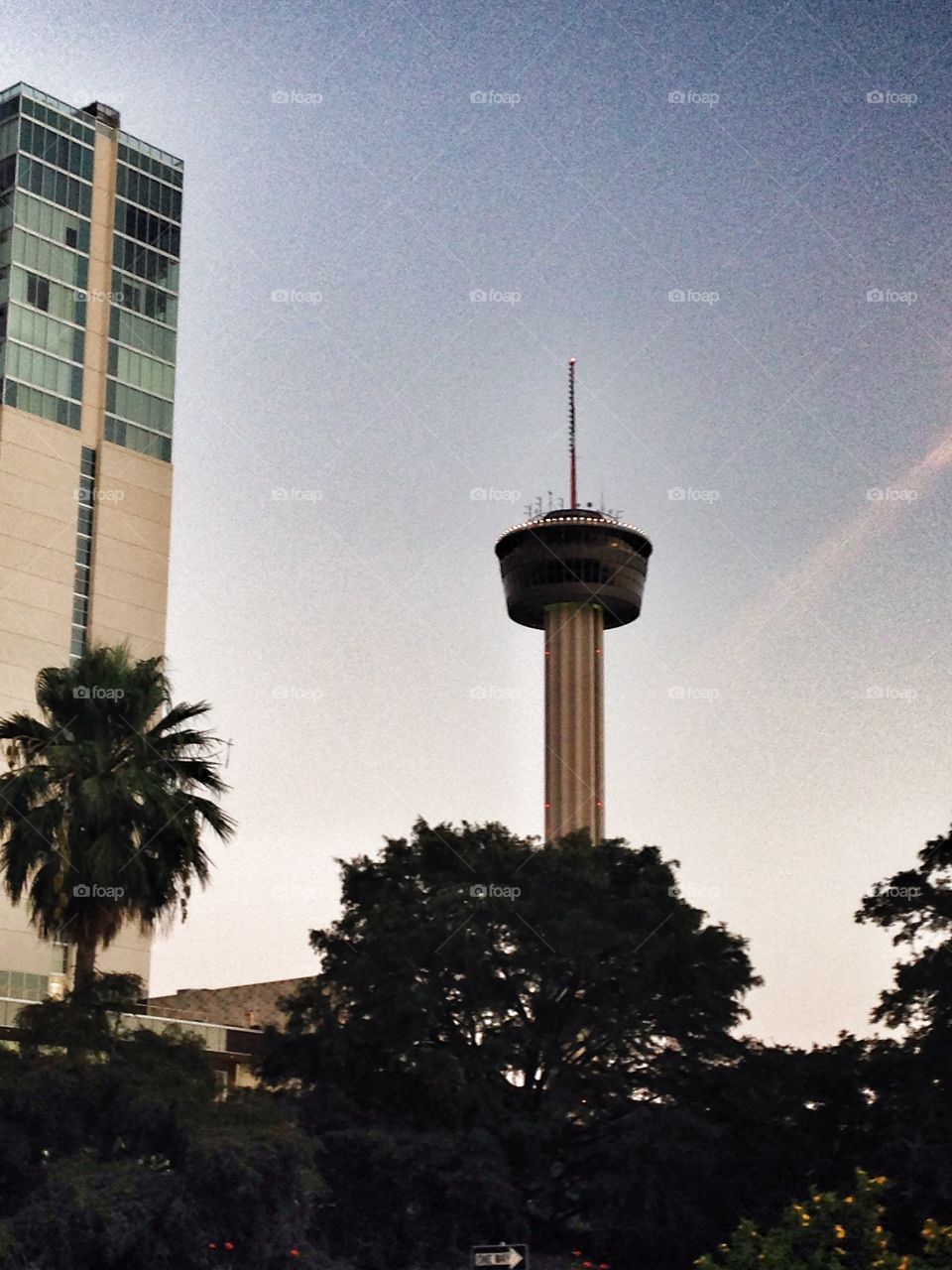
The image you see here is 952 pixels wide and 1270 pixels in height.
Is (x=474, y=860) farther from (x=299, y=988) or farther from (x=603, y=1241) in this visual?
(x=603, y=1241)

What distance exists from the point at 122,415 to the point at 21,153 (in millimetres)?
18044

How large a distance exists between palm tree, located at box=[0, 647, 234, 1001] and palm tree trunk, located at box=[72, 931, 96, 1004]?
4 centimetres

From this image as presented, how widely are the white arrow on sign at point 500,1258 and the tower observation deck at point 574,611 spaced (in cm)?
13432

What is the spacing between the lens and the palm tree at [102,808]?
48.2m

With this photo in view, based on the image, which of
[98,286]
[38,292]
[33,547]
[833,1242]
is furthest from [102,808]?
[98,286]

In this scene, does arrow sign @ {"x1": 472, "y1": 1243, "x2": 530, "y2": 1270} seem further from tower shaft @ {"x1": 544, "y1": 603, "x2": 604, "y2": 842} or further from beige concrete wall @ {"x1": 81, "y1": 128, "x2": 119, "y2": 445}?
tower shaft @ {"x1": 544, "y1": 603, "x2": 604, "y2": 842}

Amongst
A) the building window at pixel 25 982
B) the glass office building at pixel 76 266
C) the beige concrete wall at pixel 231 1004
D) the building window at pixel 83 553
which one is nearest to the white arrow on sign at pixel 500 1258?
the beige concrete wall at pixel 231 1004

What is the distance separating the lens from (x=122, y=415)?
424 ft

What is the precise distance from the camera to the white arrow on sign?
2850 centimetres

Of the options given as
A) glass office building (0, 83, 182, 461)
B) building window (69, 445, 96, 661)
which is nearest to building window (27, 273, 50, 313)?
glass office building (0, 83, 182, 461)

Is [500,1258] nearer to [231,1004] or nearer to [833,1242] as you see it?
[833,1242]

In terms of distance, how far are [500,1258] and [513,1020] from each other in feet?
97.7

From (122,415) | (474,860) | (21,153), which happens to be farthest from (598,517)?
(474,860)

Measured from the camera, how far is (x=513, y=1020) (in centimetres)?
5844
